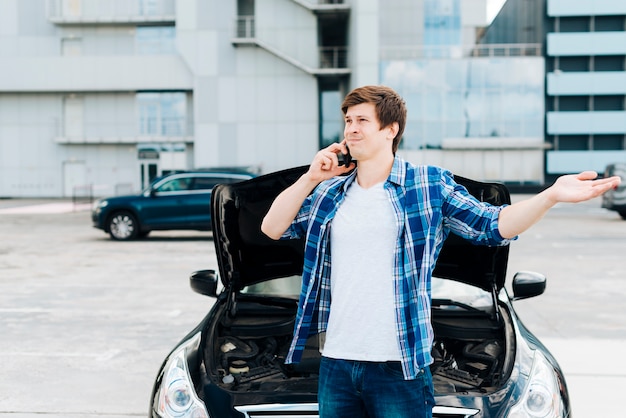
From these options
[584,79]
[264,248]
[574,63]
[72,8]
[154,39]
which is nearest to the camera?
[264,248]

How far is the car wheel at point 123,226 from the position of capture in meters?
17.9

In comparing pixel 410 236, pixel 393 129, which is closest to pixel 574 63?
pixel 393 129

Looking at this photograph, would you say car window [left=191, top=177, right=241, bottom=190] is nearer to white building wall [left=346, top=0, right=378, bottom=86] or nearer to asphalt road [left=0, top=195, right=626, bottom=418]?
asphalt road [left=0, top=195, right=626, bottom=418]

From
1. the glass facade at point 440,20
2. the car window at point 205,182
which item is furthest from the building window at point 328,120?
the car window at point 205,182

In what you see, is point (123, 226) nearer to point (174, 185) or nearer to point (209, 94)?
point (174, 185)

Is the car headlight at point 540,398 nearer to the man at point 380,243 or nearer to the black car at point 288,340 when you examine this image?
the black car at point 288,340

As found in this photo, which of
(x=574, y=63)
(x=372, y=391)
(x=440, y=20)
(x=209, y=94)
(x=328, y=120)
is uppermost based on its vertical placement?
(x=440, y=20)

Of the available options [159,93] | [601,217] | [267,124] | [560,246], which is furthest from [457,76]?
[560,246]

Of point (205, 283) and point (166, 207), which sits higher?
point (205, 283)

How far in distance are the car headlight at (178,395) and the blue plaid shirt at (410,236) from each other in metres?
0.71

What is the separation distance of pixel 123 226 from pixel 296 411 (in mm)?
15535

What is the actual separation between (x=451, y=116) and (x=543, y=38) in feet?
49.0

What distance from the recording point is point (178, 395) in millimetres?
3344

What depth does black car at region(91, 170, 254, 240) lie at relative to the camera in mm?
17828
